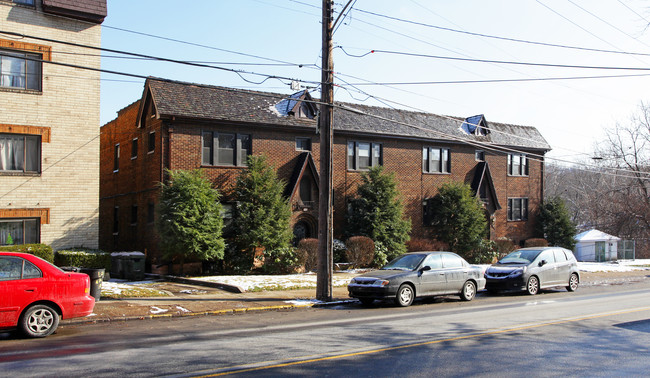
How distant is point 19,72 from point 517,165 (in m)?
29.7

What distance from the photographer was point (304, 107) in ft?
92.1

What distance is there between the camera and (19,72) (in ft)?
65.8

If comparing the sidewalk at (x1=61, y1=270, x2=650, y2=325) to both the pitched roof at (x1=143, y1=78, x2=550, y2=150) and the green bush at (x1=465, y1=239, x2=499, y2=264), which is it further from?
the green bush at (x1=465, y1=239, x2=499, y2=264)

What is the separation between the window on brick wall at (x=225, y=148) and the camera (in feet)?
81.6

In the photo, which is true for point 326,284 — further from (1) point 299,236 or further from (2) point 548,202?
(2) point 548,202

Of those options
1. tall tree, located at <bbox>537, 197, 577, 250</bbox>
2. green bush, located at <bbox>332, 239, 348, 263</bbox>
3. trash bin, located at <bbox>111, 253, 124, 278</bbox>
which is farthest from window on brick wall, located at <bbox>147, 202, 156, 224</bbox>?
tall tree, located at <bbox>537, 197, 577, 250</bbox>

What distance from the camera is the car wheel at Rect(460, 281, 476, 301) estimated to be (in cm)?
1667

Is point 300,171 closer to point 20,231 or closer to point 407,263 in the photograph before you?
point 407,263

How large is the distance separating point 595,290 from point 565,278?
5.15 ft

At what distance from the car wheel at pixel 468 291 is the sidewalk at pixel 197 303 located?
11.2ft

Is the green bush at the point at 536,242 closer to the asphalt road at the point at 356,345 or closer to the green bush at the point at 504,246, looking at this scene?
the green bush at the point at 504,246

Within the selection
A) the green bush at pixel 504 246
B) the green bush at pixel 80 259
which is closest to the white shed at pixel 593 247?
the green bush at pixel 504 246

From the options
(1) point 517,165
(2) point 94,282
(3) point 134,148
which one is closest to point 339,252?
(3) point 134,148

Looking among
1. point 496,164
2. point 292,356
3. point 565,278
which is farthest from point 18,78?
point 496,164
